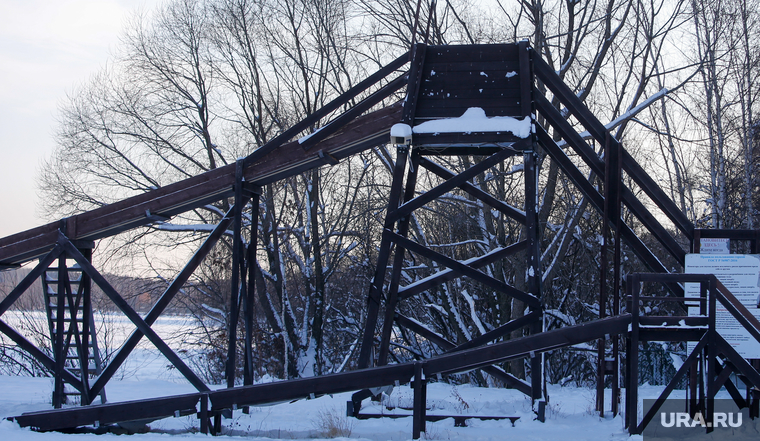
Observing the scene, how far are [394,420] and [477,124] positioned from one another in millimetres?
3795

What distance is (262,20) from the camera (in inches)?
630

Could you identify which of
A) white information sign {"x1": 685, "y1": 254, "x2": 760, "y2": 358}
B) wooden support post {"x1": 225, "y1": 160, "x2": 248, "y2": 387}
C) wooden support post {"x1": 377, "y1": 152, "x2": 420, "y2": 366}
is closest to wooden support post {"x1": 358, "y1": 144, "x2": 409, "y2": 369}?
wooden support post {"x1": 377, "y1": 152, "x2": 420, "y2": 366}

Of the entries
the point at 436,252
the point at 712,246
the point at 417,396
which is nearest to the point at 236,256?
the point at 436,252

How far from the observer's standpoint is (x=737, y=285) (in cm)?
597

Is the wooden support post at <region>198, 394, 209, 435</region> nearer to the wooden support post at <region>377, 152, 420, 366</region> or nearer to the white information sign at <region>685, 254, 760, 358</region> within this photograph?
the wooden support post at <region>377, 152, 420, 366</region>

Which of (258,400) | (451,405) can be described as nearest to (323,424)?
(258,400)

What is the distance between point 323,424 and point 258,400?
34.5 inches

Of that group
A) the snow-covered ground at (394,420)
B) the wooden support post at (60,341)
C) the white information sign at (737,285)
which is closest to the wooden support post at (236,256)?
the snow-covered ground at (394,420)

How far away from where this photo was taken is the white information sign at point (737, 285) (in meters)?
5.91

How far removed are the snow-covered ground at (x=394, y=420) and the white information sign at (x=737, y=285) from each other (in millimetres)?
1559

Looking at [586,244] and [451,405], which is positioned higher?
[586,244]

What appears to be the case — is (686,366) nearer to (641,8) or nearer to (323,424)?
(323,424)

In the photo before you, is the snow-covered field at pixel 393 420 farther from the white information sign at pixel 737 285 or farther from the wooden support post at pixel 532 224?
the white information sign at pixel 737 285

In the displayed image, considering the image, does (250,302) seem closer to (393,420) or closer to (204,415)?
(204,415)
